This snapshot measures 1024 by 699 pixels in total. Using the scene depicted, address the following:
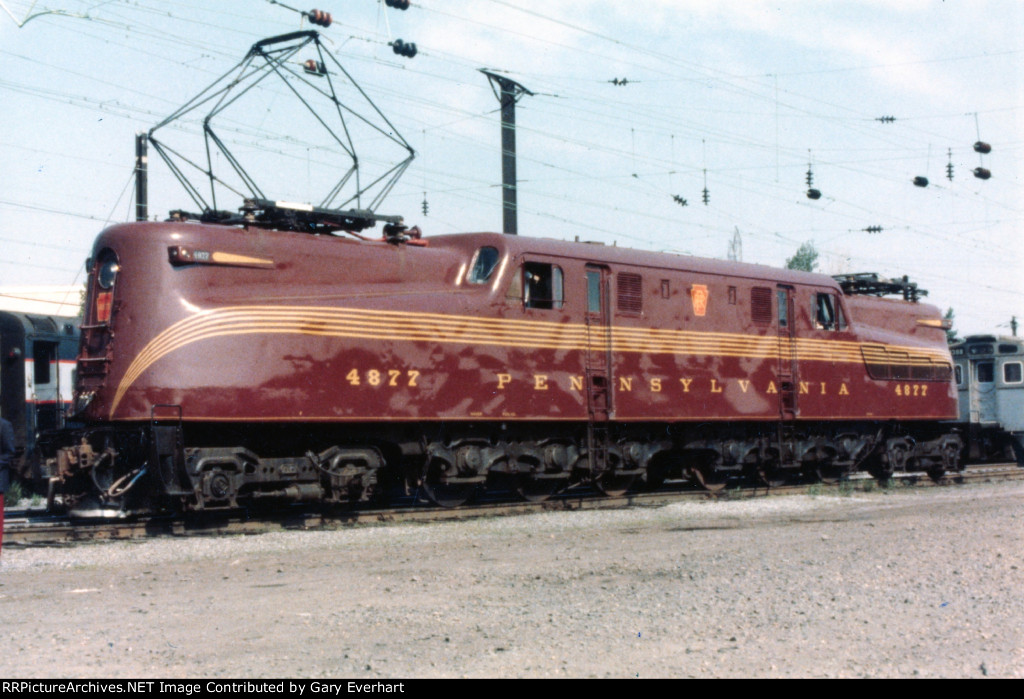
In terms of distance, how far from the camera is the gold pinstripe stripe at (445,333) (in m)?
13.5

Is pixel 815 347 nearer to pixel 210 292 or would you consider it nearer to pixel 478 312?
pixel 478 312

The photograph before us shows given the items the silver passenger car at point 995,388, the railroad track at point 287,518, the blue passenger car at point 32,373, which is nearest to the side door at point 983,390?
the silver passenger car at point 995,388

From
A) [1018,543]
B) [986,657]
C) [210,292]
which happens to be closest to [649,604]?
[986,657]

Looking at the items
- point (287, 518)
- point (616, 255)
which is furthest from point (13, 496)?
point (616, 255)

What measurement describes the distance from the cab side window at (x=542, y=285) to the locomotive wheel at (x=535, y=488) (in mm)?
2787

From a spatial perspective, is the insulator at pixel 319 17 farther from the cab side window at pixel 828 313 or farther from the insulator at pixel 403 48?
the cab side window at pixel 828 313

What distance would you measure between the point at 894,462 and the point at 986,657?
663 inches

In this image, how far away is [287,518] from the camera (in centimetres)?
1522

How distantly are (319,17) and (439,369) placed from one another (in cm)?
647

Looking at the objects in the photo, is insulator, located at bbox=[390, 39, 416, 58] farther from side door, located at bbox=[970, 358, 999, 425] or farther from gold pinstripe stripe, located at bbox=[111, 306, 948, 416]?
side door, located at bbox=[970, 358, 999, 425]

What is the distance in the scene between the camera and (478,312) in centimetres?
1598

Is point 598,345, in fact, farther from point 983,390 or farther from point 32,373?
point 983,390

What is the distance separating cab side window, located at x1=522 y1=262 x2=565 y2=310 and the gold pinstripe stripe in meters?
0.32

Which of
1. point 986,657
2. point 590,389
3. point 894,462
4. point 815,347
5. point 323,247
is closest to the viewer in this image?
point 986,657
